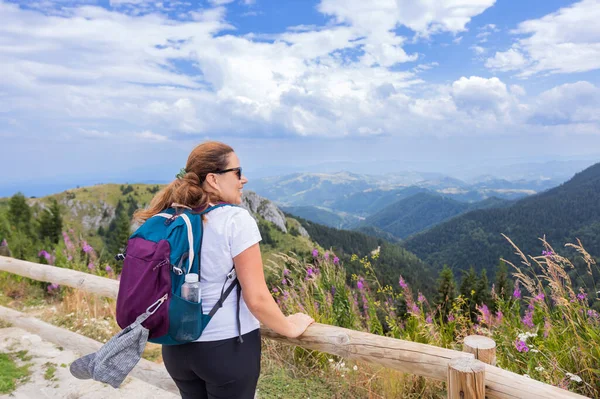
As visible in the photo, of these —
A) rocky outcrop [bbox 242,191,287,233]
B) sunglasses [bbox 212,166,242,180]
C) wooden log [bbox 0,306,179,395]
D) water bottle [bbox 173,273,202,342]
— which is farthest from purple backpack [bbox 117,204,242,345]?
rocky outcrop [bbox 242,191,287,233]

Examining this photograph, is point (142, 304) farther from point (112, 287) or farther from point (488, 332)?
point (488, 332)

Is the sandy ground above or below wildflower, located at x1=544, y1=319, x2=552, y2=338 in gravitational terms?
below

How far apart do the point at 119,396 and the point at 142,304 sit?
2730 mm

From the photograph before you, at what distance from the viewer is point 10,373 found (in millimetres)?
4305

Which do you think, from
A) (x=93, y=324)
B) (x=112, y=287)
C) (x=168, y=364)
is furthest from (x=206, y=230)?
(x=93, y=324)

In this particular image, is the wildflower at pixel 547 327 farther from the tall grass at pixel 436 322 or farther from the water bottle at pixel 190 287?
the water bottle at pixel 190 287

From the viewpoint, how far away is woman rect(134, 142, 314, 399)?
6.12 ft

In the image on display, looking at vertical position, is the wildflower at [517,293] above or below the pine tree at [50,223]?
above

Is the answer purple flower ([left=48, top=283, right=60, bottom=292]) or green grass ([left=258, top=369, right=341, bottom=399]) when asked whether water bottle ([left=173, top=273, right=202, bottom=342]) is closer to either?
green grass ([left=258, top=369, right=341, bottom=399])

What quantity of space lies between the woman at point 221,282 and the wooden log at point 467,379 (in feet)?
3.06

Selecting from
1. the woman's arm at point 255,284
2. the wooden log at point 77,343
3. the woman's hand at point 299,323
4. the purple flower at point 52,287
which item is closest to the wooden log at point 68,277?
the wooden log at point 77,343

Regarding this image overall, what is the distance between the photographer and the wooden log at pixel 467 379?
6.89 ft

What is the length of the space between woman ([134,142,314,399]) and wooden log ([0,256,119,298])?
7.88 feet

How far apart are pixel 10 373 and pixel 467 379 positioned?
15.2 ft
